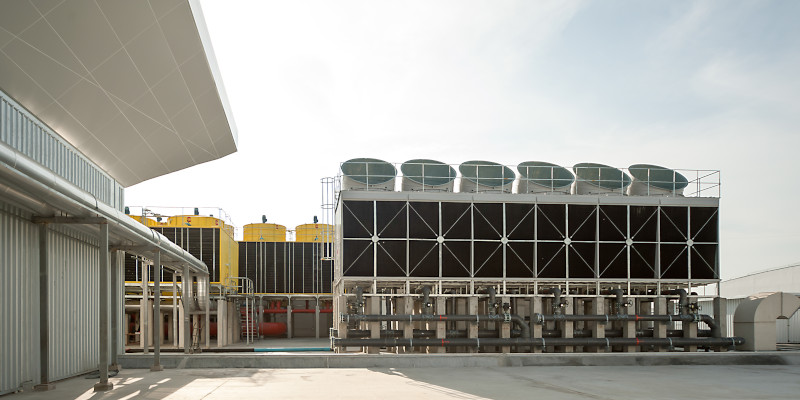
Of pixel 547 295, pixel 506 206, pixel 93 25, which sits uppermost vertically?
pixel 93 25

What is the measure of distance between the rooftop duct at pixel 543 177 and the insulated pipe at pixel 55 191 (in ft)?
51.0

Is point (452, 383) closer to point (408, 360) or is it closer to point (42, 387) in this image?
point (408, 360)

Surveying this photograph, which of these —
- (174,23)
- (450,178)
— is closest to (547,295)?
(450,178)

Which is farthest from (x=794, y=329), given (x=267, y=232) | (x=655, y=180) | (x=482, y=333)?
(x=267, y=232)

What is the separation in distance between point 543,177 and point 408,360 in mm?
10379

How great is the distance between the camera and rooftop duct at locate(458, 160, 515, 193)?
29672 mm

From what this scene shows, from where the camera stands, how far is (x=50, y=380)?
1831cm

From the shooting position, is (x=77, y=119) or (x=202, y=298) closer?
(x=77, y=119)

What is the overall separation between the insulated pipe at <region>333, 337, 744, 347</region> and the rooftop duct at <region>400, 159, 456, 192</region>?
619 cm

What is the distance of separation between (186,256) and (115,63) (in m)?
11.2

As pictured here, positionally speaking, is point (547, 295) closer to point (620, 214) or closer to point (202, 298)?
point (620, 214)

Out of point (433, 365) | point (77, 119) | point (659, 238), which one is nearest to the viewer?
point (77, 119)

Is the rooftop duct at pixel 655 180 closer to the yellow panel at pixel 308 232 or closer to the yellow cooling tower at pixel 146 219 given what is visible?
the yellow cooling tower at pixel 146 219

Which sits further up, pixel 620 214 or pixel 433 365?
pixel 620 214
